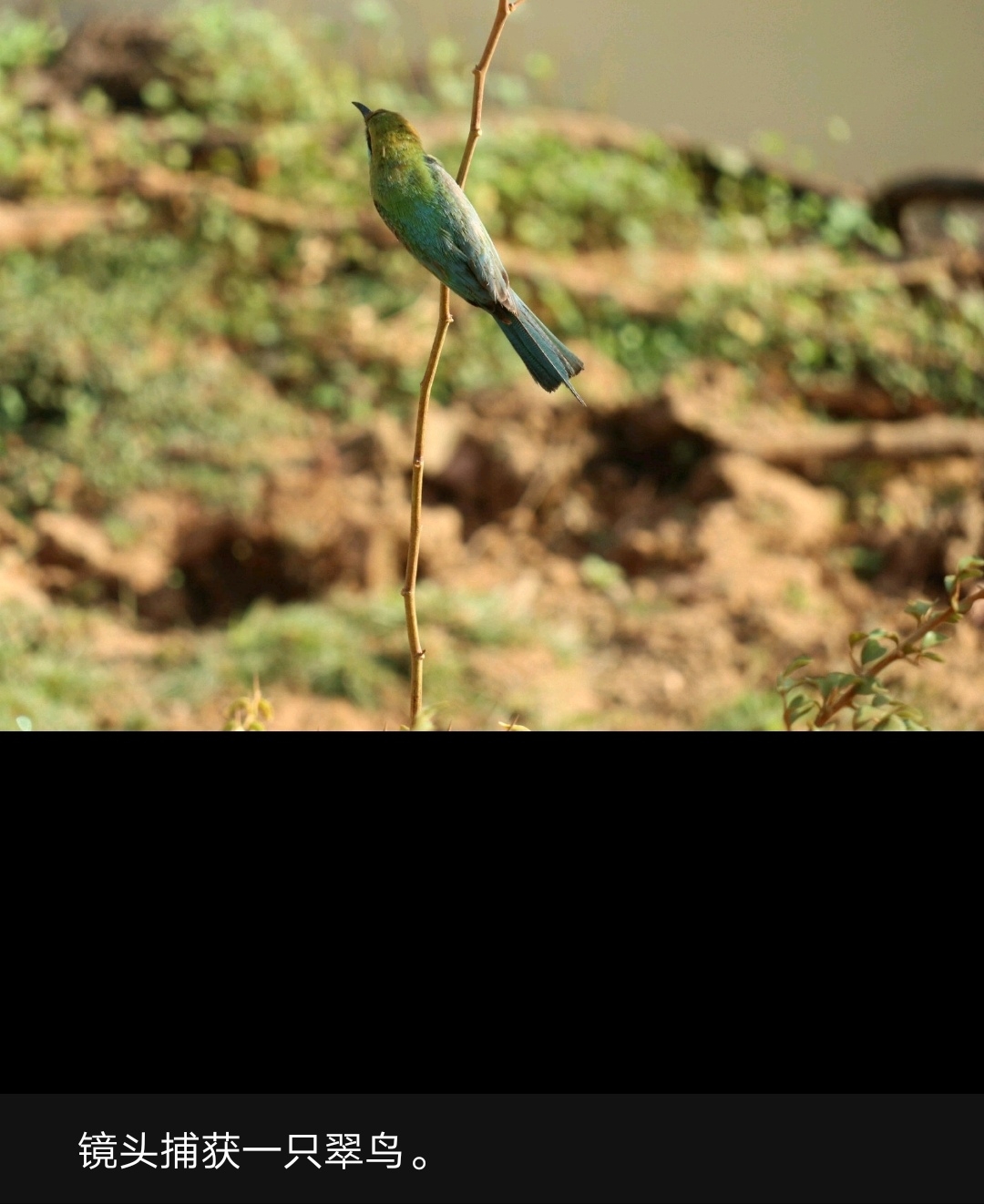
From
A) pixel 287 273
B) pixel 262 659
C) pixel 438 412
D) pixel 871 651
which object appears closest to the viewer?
pixel 871 651

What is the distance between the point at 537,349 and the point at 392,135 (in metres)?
0.26

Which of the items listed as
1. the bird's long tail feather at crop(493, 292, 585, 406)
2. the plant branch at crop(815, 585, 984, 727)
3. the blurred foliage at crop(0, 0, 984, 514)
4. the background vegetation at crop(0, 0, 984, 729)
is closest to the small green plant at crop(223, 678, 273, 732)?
the bird's long tail feather at crop(493, 292, 585, 406)

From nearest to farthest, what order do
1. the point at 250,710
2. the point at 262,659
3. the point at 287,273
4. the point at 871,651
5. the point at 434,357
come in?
the point at 434,357
the point at 871,651
the point at 250,710
the point at 262,659
the point at 287,273

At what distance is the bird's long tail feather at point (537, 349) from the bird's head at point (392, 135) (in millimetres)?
181

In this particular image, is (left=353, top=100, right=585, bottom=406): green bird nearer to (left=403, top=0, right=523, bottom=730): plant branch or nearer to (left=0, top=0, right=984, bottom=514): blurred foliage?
(left=403, top=0, right=523, bottom=730): plant branch

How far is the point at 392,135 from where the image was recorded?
1233 mm

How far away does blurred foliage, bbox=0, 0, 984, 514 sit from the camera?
3.82 meters

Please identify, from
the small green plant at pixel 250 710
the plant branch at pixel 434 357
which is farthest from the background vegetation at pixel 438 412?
the plant branch at pixel 434 357

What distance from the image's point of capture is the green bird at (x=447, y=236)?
3.93 feet

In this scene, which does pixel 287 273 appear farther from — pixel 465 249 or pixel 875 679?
pixel 875 679

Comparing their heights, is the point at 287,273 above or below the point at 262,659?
above

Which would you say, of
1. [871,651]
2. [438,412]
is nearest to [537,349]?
[871,651]

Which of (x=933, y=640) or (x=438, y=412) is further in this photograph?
(x=438, y=412)

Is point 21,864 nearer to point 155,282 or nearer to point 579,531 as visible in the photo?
point 579,531
